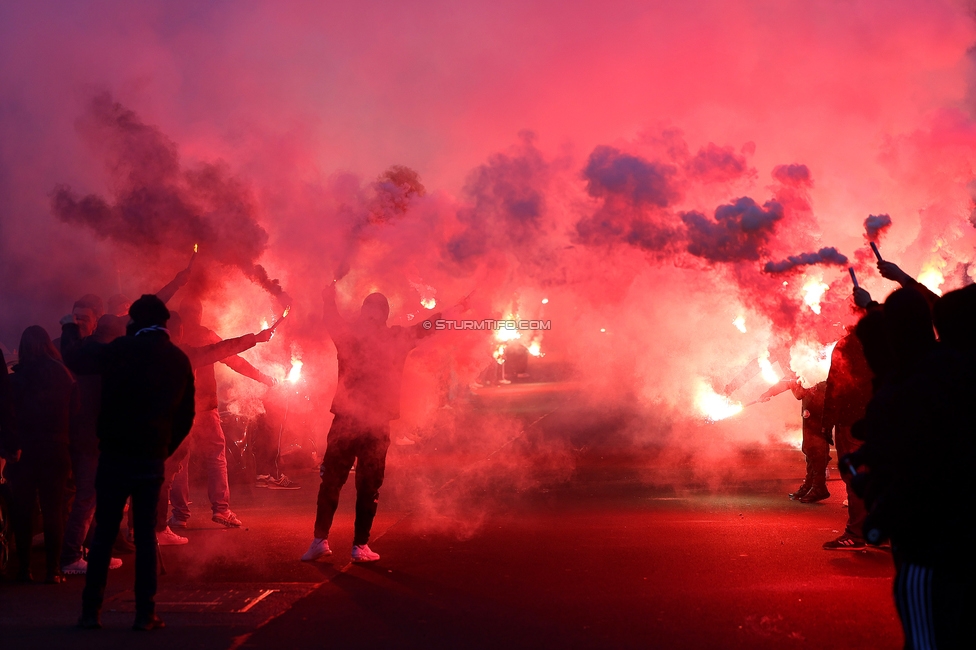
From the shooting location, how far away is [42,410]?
603 centimetres

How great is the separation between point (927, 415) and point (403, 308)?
28.0 feet

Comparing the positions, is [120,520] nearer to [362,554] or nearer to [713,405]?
[362,554]

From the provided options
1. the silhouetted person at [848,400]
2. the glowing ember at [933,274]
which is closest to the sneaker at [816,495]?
the silhouetted person at [848,400]

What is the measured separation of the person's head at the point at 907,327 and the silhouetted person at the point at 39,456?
17.4 feet

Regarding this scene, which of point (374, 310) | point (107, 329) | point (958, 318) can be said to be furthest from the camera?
point (374, 310)

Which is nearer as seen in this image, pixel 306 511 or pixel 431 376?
pixel 306 511

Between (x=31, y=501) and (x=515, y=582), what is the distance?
3.36m

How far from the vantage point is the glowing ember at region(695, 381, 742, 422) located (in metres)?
16.3

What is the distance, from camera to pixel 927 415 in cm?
295

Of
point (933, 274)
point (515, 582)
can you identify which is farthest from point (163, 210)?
point (933, 274)

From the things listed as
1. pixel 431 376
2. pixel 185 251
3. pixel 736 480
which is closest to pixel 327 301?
pixel 185 251

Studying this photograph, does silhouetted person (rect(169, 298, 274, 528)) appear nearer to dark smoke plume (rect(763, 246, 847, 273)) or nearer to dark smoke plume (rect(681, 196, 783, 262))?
→ dark smoke plume (rect(681, 196, 783, 262))

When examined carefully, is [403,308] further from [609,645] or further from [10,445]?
[609,645]

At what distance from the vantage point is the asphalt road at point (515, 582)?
185 inches
